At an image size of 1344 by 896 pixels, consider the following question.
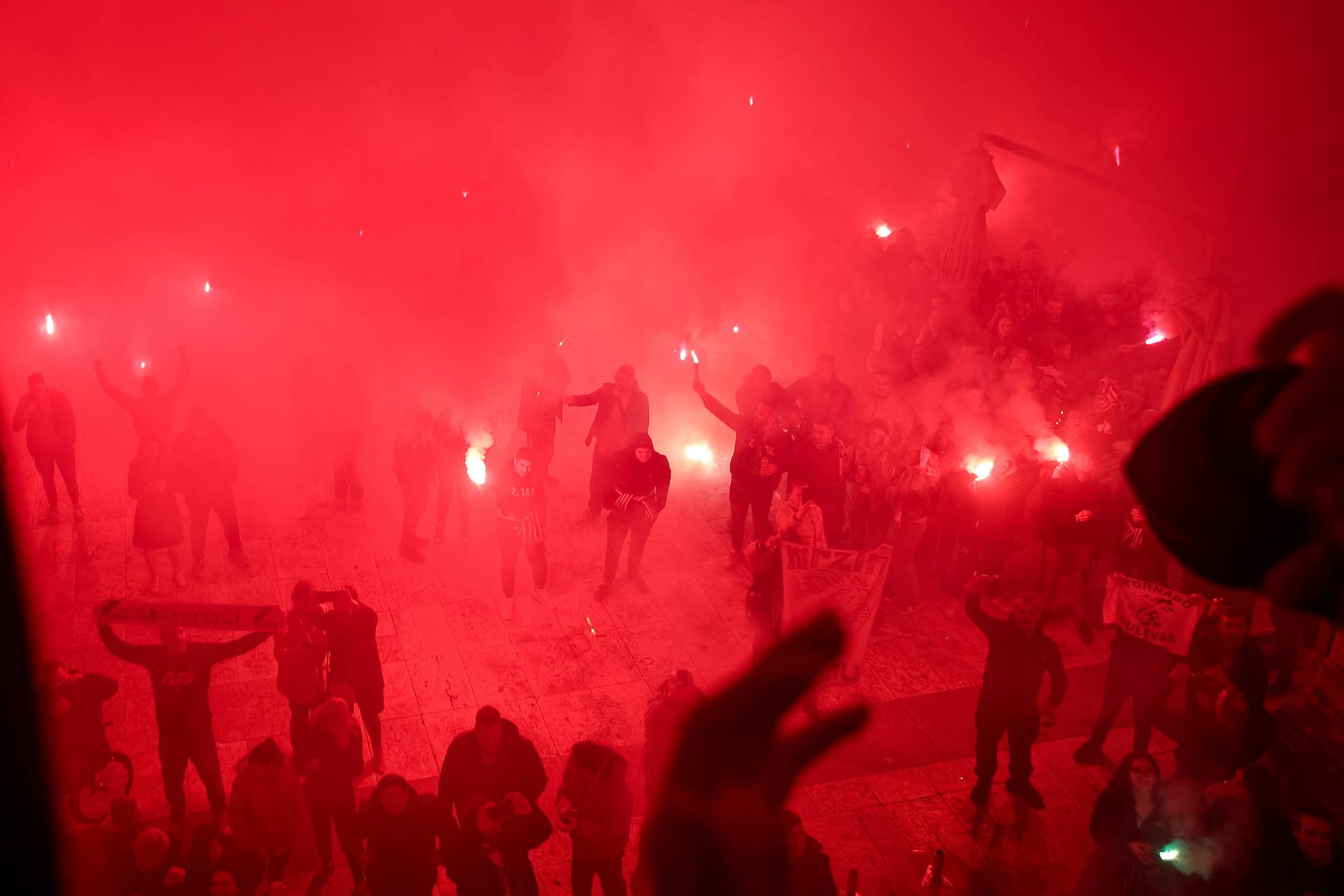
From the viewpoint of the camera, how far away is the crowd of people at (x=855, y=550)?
5.80 metres

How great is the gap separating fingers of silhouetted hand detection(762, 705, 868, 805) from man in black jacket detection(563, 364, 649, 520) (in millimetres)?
8682

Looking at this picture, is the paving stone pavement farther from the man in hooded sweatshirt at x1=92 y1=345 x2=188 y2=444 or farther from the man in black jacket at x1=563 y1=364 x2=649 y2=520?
the man in hooded sweatshirt at x1=92 y1=345 x2=188 y2=444

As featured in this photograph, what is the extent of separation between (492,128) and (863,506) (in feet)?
36.6

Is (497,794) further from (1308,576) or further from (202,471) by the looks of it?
(1308,576)

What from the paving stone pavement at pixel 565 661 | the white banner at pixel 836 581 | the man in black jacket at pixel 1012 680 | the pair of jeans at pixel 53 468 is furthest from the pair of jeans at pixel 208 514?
the man in black jacket at pixel 1012 680

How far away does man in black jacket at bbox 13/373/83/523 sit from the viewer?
9.95 meters

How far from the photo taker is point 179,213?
1697 cm

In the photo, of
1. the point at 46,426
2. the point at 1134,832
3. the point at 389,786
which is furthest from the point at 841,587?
the point at 46,426

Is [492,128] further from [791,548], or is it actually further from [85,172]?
[791,548]

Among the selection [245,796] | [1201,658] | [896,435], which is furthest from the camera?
[896,435]

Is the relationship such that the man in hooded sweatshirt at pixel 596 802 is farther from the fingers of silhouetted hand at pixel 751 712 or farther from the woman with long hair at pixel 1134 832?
the fingers of silhouetted hand at pixel 751 712

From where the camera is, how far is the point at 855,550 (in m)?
9.58

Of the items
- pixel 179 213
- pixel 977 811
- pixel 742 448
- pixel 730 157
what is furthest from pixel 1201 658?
pixel 179 213

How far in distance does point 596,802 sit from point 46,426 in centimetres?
727
